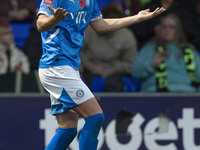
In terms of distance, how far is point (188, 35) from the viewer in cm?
712

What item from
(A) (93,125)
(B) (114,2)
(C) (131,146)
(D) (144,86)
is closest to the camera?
(A) (93,125)

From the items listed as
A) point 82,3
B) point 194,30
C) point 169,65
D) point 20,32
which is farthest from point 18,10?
point 82,3

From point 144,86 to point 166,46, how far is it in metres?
0.60

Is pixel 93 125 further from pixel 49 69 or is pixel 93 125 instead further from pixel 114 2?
pixel 114 2

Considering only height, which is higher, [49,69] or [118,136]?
[49,69]

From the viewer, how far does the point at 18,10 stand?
7359mm

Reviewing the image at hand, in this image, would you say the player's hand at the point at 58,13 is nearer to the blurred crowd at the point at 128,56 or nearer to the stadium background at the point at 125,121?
the stadium background at the point at 125,121

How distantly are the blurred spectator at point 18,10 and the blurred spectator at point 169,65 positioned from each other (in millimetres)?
1790

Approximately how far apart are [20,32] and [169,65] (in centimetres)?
219

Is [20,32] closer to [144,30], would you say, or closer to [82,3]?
[144,30]

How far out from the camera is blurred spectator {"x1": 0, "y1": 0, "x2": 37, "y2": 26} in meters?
7.26

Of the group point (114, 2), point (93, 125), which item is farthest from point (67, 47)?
point (114, 2)

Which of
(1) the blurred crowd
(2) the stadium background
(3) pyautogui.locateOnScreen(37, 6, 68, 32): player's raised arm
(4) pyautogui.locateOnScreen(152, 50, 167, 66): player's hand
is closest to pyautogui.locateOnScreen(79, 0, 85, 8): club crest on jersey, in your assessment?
(3) pyautogui.locateOnScreen(37, 6, 68, 32): player's raised arm

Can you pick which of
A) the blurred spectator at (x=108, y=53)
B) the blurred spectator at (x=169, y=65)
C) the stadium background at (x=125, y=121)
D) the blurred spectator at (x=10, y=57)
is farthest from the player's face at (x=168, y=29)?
the blurred spectator at (x=10, y=57)
